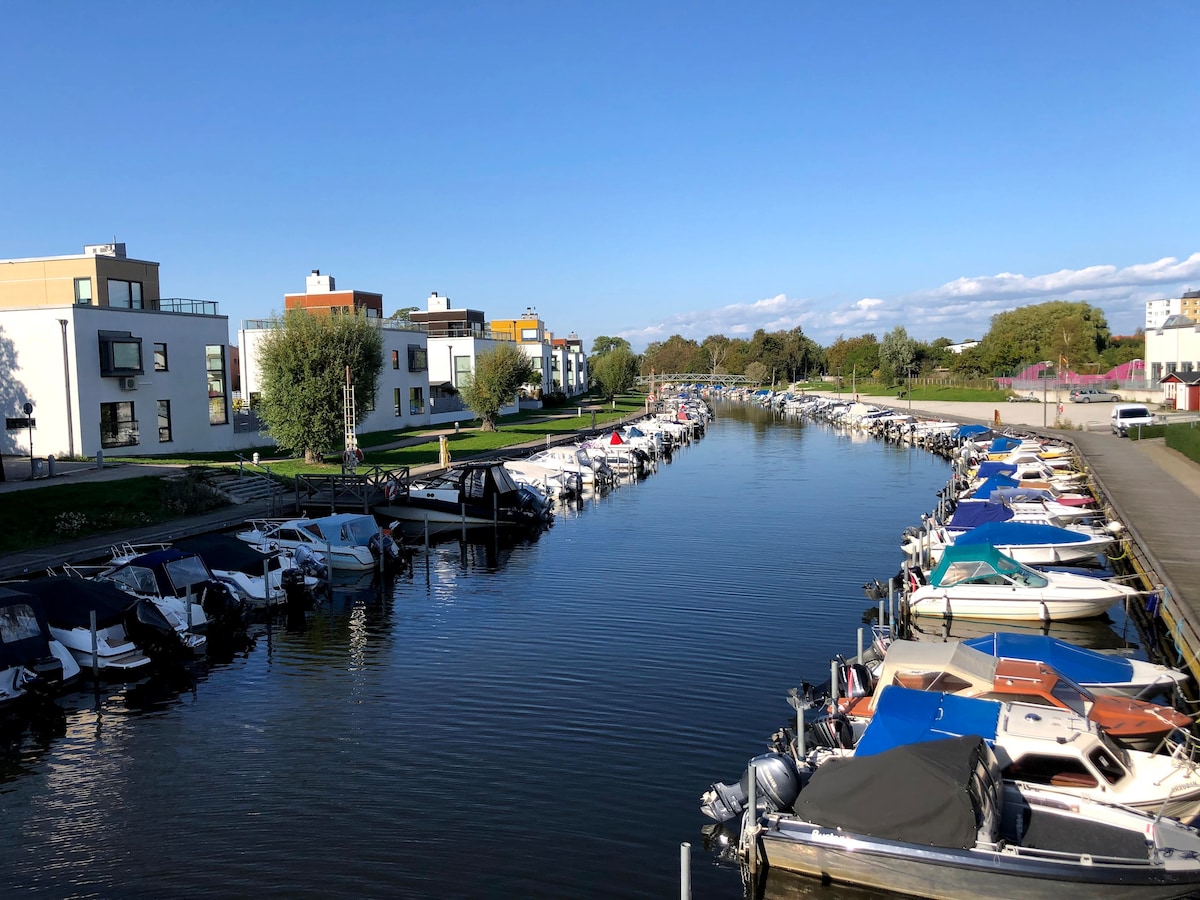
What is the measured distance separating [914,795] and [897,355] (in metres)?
148

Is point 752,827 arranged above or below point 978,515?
below

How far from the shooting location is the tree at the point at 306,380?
5072 cm

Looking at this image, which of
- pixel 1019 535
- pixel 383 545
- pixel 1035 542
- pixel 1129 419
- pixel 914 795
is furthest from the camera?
pixel 1129 419

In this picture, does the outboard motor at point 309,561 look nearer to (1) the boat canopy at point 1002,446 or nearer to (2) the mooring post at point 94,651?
(2) the mooring post at point 94,651

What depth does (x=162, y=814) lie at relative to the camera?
610 inches

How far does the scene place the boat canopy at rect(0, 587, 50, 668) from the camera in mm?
20375

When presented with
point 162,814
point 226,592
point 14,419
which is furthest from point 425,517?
→ point 162,814

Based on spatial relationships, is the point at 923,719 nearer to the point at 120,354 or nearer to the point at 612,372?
the point at 120,354

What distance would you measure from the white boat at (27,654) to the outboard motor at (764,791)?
1447cm

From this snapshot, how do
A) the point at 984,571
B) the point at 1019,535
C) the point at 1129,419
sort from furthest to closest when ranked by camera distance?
1. the point at 1129,419
2. the point at 1019,535
3. the point at 984,571

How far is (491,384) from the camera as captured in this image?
3187 inches

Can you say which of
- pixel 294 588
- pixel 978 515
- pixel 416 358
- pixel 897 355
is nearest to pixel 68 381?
pixel 294 588

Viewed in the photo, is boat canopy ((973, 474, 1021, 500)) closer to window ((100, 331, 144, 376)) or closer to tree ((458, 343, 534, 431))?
window ((100, 331, 144, 376))

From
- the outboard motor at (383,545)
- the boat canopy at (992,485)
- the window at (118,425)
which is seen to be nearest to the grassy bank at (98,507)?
the outboard motor at (383,545)
